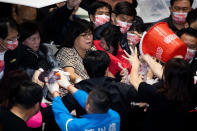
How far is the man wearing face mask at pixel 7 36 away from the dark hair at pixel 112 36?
1136mm

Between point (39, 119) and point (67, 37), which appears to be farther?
point (67, 37)

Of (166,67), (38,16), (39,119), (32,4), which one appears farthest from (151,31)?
(38,16)

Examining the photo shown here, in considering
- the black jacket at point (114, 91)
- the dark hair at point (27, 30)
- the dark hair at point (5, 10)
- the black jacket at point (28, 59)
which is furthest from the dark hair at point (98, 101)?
the dark hair at point (5, 10)

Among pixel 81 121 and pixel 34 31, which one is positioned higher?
pixel 34 31

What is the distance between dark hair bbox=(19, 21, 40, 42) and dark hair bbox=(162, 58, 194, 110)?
1804 millimetres

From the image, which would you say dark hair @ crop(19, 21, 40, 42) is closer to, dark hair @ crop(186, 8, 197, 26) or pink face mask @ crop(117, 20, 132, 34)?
pink face mask @ crop(117, 20, 132, 34)

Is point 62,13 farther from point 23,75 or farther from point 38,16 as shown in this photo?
point 23,75

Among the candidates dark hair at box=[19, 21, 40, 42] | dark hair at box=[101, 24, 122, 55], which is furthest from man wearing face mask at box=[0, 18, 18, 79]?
dark hair at box=[101, 24, 122, 55]

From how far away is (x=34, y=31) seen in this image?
3.74m

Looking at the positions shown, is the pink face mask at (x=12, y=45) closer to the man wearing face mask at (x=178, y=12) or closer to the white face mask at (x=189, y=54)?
the white face mask at (x=189, y=54)

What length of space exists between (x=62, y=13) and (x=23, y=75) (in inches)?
59.4

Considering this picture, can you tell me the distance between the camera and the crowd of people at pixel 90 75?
8.21 ft

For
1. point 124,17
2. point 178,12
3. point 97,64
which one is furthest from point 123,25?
point 97,64

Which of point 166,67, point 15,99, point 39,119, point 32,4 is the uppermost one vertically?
point 32,4
